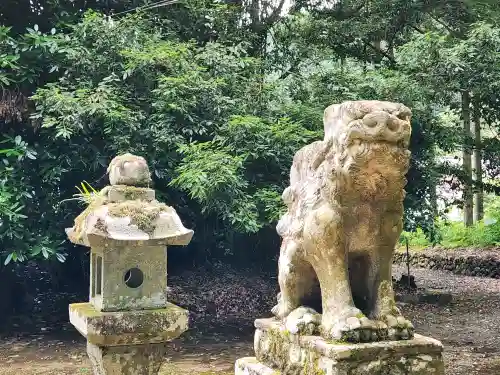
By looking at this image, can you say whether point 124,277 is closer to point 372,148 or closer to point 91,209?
point 91,209

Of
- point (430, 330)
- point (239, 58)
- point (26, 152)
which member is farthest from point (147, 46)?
point (430, 330)

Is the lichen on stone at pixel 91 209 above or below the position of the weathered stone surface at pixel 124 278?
above

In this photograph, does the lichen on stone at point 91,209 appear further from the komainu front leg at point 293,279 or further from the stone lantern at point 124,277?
the komainu front leg at point 293,279

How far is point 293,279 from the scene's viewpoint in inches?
148

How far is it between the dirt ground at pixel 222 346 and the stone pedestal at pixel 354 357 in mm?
3329

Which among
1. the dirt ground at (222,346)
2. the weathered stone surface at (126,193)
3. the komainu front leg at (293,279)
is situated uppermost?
the weathered stone surface at (126,193)

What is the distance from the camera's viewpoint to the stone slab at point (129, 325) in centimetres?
429

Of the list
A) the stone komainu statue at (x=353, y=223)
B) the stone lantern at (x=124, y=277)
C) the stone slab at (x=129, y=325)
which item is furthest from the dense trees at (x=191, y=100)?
the stone komainu statue at (x=353, y=223)

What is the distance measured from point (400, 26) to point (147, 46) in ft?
14.0

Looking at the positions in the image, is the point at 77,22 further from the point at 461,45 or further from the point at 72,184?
the point at 461,45

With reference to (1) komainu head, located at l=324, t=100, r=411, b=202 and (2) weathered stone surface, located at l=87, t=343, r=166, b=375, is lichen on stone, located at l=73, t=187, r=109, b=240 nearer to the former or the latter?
(2) weathered stone surface, located at l=87, t=343, r=166, b=375

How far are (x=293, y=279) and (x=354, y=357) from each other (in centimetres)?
73

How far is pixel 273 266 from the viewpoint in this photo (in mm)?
10758

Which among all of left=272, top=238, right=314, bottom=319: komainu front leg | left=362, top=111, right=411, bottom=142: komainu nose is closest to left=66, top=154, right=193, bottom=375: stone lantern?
left=272, top=238, right=314, bottom=319: komainu front leg
